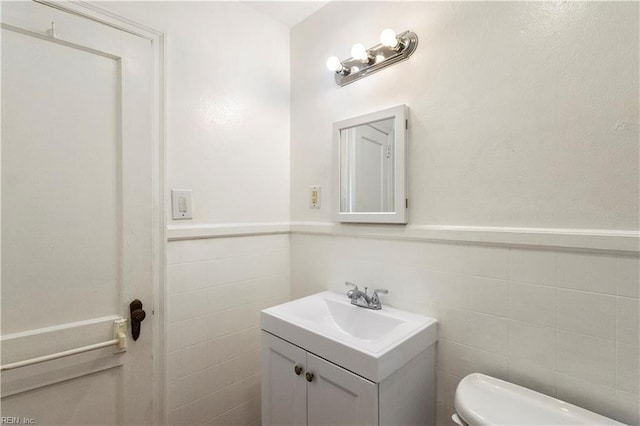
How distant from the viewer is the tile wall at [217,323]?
139 cm

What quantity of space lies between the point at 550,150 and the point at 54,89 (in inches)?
68.3

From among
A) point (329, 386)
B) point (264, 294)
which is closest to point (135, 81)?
point (264, 294)

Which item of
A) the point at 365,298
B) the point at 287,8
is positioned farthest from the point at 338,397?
the point at 287,8

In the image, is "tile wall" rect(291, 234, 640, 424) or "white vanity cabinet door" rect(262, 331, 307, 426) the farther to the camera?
"white vanity cabinet door" rect(262, 331, 307, 426)

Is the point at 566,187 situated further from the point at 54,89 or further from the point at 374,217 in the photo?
the point at 54,89

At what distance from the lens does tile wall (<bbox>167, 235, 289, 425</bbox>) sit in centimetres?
139

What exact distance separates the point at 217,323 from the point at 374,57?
1.50 metres

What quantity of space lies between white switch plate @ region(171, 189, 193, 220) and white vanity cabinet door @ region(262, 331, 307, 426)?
650 mm

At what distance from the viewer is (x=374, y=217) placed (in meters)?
1.37

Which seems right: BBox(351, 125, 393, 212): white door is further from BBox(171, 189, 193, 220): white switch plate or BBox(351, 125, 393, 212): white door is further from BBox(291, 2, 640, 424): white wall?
A: BBox(171, 189, 193, 220): white switch plate

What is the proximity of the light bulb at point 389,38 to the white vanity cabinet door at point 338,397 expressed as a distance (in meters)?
1.29

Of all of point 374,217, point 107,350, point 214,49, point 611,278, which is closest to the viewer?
point 611,278

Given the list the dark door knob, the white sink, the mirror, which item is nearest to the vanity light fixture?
the mirror

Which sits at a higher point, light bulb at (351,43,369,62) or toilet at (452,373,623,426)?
light bulb at (351,43,369,62)
